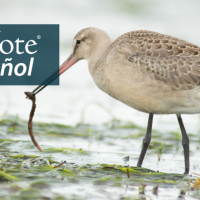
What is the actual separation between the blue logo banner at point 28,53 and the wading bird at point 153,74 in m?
3.11

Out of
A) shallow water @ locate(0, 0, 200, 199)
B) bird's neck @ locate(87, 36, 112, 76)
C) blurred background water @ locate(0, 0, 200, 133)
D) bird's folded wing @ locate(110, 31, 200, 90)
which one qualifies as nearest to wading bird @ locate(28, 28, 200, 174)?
bird's folded wing @ locate(110, 31, 200, 90)

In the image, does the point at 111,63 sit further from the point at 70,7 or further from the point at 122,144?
the point at 70,7

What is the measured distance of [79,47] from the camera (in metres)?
6.72

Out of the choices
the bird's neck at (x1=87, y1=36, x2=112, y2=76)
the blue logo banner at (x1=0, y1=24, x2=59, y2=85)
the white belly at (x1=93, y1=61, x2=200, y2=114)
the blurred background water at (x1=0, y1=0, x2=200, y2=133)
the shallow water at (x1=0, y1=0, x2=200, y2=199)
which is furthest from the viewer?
the blue logo banner at (x1=0, y1=24, x2=59, y2=85)

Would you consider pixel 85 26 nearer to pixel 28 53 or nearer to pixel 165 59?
pixel 28 53

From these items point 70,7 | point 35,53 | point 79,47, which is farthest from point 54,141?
point 70,7

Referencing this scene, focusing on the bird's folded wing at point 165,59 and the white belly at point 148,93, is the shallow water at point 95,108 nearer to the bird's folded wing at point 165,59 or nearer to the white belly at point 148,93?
A: the white belly at point 148,93

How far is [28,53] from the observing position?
11117 millimetres

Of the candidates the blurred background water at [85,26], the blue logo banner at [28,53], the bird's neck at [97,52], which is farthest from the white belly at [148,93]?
the blue logo banner at [28,53]

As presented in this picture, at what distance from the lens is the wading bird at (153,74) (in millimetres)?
5703

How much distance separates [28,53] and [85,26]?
3214 mm

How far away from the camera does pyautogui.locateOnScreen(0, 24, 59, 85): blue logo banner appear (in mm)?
9930

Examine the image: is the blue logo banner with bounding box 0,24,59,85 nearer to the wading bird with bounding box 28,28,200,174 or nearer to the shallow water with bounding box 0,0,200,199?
the shallow water with bounding box 0,0,200,199

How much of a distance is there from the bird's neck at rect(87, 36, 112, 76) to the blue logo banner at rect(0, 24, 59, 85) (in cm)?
240
